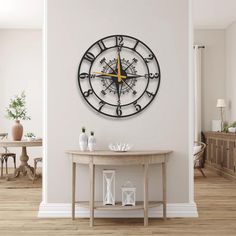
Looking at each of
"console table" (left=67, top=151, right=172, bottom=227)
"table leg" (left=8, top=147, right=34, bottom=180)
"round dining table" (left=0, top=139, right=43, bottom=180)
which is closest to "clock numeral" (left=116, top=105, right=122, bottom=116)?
"console table" (left=67, top=151, right=172, bottom=227)

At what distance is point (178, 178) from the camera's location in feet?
16.6

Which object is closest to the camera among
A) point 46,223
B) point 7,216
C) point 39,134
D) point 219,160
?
point 46,223

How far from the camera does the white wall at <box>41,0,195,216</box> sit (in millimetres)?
5055

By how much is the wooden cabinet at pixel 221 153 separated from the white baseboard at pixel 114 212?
3.14 metres

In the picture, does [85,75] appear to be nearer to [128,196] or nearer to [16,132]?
[128,196]

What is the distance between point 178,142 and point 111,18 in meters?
1.63

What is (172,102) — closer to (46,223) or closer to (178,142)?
(178,142)

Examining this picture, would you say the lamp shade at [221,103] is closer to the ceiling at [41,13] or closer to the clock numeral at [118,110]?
the ceiling at [41,13]

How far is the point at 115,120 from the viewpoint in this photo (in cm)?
508

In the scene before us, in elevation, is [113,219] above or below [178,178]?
below

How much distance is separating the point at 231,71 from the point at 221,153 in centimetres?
208

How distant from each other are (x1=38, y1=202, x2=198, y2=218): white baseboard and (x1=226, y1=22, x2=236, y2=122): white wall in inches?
196

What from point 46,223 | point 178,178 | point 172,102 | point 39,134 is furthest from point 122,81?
point 39,134

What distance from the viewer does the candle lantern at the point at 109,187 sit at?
4773 millimetres
